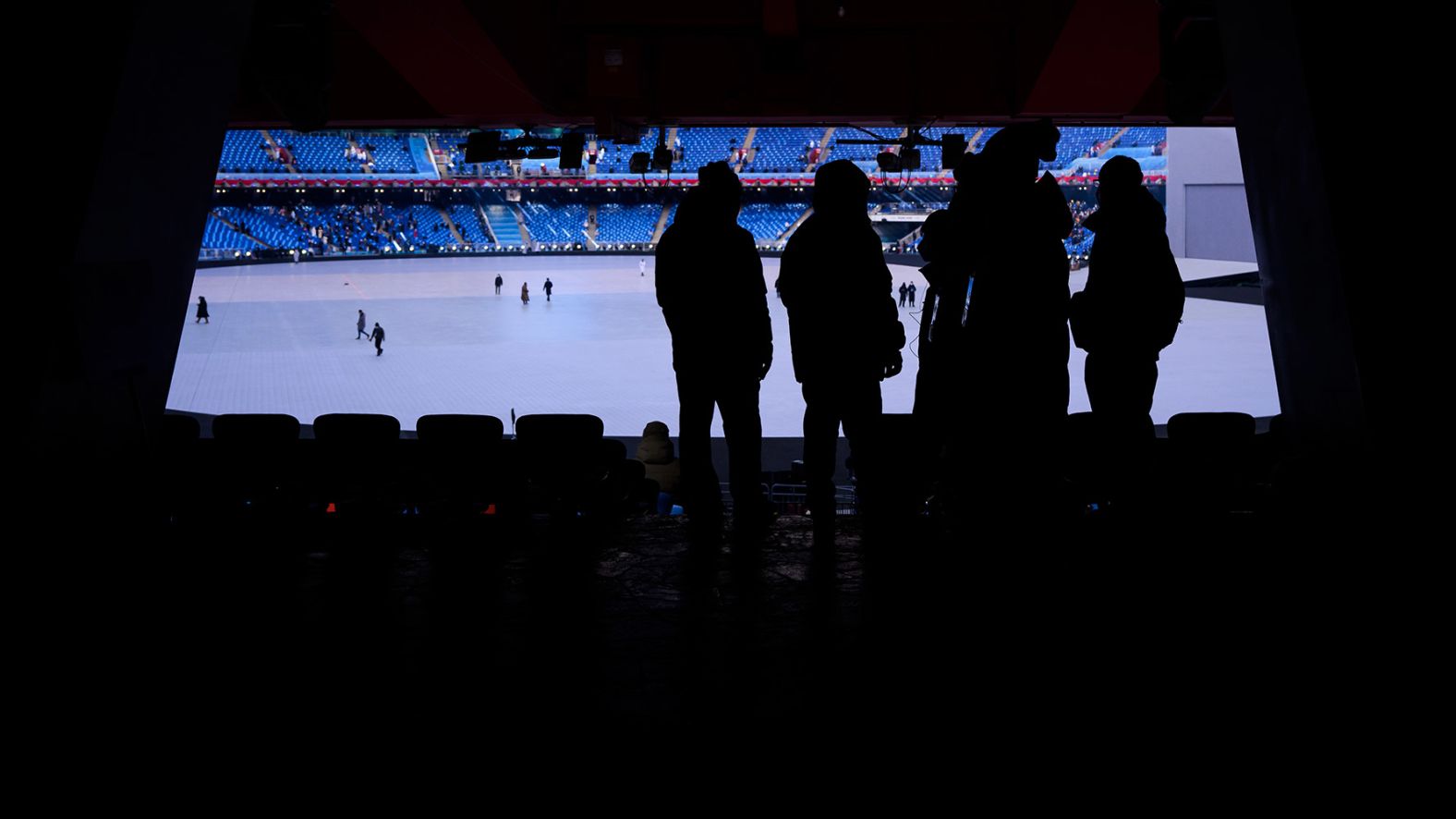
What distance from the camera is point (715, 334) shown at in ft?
12.0

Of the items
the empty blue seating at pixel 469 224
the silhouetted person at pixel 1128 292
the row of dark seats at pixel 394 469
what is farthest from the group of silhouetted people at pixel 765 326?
the empty blue seating at pixel 469 224

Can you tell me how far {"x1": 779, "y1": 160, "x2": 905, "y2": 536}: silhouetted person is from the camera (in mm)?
3482

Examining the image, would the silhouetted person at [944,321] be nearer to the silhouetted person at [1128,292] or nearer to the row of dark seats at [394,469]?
the silhouetted person at [1128,292]

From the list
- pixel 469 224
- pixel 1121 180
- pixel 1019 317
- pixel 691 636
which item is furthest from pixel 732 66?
pixel 469 224

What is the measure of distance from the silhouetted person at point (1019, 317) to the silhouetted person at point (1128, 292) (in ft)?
1.94

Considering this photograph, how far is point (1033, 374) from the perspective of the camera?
127 inches

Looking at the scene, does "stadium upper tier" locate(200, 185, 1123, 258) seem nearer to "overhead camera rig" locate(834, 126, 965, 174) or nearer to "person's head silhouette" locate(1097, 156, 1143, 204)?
"overhead camera rig" locate(834, 126, 965, 174)

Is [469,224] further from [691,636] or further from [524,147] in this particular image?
[691,636]

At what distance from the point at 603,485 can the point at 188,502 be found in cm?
170

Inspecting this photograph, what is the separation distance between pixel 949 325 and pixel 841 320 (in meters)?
0.45

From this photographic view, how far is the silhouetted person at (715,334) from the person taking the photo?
11.8 feet

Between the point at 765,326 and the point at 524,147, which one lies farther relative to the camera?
the point at 524,147

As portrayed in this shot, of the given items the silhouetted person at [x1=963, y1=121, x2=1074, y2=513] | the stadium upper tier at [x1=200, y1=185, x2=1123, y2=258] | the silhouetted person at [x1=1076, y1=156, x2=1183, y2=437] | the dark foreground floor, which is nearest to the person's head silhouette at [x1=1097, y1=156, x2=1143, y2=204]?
the silhouetted person at [x1=1076, y1=156, x2=1183, y2=437]

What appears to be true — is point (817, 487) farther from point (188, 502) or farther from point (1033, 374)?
point (188, 502)
